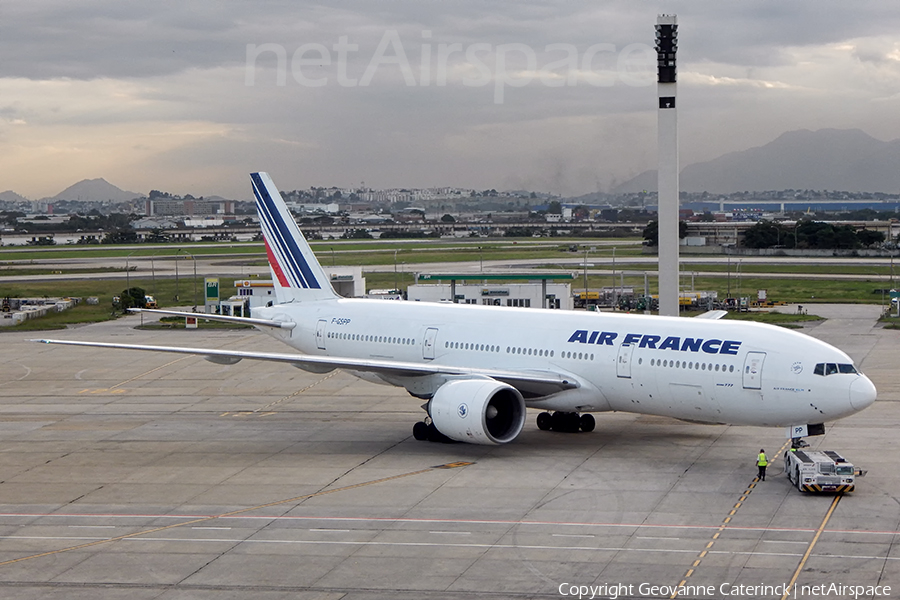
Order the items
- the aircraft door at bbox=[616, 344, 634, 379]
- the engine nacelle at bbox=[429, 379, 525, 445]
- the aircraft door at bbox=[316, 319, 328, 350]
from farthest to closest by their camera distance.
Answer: the aircraft door at bbox=[316, 319, 328, 350] → the aircraft door at bbox=[616, 344, 634, 379] → the engine nacelle at bbox=[429, 379, 525, 445]

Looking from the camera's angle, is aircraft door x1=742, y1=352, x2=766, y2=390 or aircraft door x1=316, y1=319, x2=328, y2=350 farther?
aircraft door x1=316, y1=319, x2=328, y2=350

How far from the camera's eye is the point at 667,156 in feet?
206

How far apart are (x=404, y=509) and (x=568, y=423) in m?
11.5

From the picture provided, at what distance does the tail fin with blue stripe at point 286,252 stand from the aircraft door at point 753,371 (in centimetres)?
2157

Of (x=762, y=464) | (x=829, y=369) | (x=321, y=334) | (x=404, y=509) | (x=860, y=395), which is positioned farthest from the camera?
(x=321, y=334)

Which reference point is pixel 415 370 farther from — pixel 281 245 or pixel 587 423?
pixel 281 245

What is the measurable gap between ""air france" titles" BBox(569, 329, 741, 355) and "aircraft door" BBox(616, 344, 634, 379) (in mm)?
214

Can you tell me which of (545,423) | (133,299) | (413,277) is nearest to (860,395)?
(545,423)

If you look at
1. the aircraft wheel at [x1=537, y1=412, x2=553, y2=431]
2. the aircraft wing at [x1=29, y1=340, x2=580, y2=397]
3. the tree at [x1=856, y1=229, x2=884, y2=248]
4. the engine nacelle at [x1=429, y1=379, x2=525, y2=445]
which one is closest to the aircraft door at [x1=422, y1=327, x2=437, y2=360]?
the aircraft wing at [x1=29, y1=340, x2=580, y2=397]

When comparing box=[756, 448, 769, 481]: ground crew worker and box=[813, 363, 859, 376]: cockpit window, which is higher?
box=[813, 363, 859, 376]: cockpit window

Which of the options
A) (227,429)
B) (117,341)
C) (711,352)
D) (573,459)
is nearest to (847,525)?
(711,352)

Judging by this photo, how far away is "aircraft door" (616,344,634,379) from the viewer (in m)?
35.4

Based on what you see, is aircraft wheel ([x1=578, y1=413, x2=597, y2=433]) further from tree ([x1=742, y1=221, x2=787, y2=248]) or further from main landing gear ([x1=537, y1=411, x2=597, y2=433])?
tree ([x1=742, y1=221, x2=787, y2=248])

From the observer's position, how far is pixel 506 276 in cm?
8256
